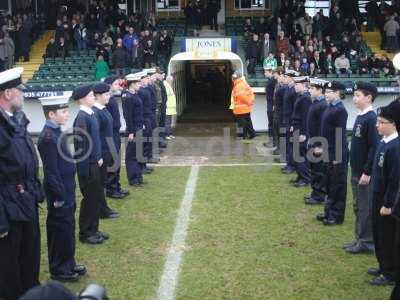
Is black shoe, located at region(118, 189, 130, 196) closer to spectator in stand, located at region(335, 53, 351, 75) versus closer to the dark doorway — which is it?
Answer: spectator in stand, located at region(335, 53, 351, 75)

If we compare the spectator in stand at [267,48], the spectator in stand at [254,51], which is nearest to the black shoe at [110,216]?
the spectator in stand at [254,51]

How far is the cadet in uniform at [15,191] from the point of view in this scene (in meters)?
4.97

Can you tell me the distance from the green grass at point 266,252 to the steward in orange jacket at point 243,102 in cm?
566

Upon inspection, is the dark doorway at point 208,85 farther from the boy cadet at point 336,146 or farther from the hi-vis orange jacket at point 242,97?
the boy cadet at point 336,146

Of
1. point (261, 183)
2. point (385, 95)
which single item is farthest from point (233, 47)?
point (261, 183)

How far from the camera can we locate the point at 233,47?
62.9 feet

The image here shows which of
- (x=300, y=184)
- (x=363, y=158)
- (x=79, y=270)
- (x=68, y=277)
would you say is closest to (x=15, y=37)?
(x=300, y=184)

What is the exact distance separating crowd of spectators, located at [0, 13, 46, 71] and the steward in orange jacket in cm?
880

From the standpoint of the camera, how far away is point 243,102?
1598cm

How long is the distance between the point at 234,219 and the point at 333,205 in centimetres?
131

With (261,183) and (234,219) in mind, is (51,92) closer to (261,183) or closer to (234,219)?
(261,183)

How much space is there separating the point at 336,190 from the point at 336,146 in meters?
0.57

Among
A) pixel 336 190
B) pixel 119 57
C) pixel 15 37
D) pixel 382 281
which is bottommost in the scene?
pixel 382 281

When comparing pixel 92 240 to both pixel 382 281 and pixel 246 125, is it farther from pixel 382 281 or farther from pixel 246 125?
pixel 246 125
